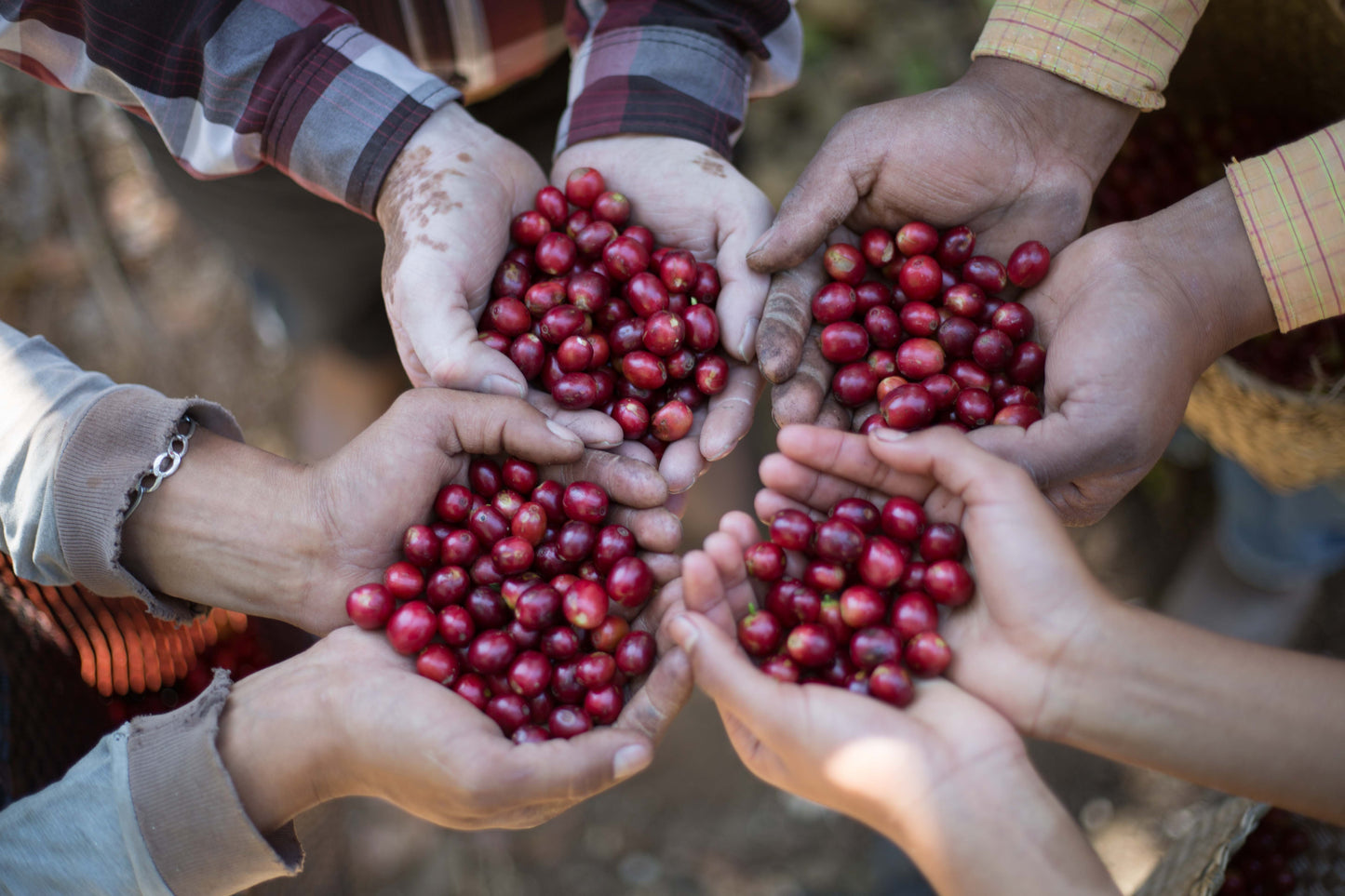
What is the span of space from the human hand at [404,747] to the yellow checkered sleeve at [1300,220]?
7.13ft

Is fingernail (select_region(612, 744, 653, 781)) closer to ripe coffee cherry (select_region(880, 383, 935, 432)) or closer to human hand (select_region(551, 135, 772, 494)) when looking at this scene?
human hand (select_region(551, 135, 772, 494))

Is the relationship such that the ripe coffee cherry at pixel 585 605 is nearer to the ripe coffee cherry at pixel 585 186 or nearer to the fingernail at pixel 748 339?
the fingernail at pixel 748 339

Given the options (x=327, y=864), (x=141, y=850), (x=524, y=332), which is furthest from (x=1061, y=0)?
(x=327, y=864)

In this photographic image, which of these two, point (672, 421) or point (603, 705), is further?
point (672, 421)

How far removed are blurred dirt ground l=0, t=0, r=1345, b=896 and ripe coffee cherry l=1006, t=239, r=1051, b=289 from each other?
168 centimetres

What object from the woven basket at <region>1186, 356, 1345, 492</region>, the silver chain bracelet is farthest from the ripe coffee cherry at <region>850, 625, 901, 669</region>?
the silver chain bracelet

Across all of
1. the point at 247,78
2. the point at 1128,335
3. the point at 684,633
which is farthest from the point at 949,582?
the point at 247,78

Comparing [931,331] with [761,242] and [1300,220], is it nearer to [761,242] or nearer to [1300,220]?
[761,242]

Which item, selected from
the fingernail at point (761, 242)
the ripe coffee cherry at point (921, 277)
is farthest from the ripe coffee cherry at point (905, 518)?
the fingernail at point (761, 242)

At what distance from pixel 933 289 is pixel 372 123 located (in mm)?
1970

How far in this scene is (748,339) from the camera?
9.50 ft

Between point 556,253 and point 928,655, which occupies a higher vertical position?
point 556,253

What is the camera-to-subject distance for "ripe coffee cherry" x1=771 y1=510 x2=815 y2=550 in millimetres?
2533

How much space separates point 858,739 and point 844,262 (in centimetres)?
163
